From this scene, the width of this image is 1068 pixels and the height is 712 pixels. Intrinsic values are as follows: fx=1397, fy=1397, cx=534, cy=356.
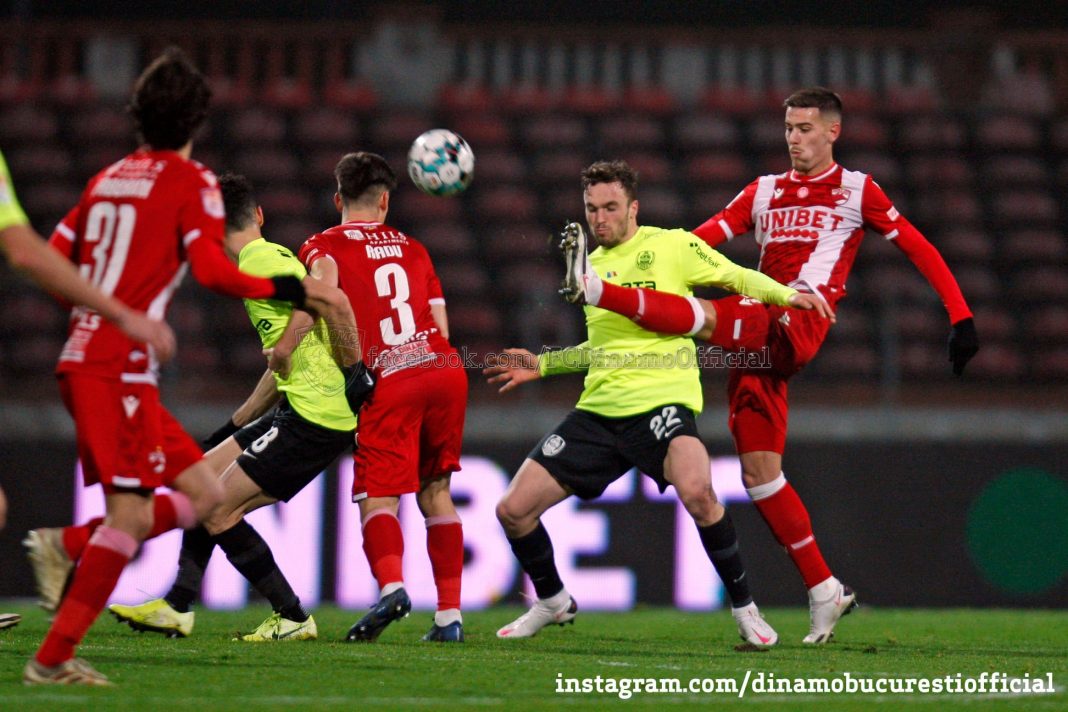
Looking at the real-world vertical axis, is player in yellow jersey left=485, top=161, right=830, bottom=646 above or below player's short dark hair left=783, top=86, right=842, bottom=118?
below

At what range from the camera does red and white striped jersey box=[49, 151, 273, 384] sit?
429cm

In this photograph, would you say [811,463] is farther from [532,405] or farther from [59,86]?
[59,86]

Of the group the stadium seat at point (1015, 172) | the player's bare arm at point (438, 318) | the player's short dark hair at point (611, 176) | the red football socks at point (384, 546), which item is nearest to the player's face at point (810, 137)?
the player's short dark hair at point (611, 176)

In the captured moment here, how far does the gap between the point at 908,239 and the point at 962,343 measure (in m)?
0.56

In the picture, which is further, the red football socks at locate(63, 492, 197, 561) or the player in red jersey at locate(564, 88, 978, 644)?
the player in red jersey at locate(564, 88, 978, 644)

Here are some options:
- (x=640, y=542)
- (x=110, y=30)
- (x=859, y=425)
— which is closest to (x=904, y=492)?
(x=859, y=425)

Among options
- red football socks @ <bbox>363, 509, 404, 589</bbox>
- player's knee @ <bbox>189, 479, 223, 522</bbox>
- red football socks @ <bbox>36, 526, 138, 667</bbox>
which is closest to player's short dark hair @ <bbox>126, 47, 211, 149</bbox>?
player's knee @ <bbox>189, 479, 223, 522</bbox>

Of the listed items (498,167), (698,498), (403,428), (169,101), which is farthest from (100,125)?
(169,101)

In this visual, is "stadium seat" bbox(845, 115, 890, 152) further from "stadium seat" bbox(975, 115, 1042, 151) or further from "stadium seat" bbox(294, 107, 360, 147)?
"stadium seat" bbox(294, 107, 360, 147)

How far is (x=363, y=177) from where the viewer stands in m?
6.07

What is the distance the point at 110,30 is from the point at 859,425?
8.40m

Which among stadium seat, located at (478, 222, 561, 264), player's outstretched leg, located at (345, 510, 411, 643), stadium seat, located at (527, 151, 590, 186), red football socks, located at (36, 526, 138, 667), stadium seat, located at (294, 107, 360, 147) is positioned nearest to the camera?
red football socks, located at (36, 526, 138, 667)

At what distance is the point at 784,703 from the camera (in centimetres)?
412

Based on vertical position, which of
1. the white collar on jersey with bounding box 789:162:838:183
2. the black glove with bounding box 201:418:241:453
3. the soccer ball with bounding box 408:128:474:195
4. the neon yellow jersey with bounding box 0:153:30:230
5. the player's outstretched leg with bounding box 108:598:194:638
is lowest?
the player's outstretched leg with bounding box 108:598:194:638
